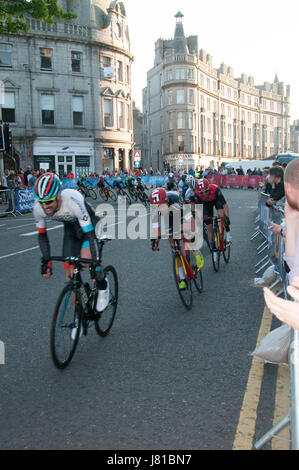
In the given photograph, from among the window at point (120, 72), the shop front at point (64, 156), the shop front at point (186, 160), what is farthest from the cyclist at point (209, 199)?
the shop front at point (186, 160)

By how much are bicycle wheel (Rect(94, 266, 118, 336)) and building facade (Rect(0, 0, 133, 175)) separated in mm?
35692

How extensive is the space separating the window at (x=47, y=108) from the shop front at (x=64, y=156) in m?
1.94

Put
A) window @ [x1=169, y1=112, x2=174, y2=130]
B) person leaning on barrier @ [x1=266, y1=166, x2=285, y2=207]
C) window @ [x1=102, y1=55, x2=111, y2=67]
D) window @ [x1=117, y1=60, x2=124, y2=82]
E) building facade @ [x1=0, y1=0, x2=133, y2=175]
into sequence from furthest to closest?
window @ [x1=169, y1=112, x2=174, y2=130]
window @ [x1=117, y1=60, x2=124, y2=82]
window @ [x1=102, y1=55, x2=111, y2=67]
building facade @ [x1=0, y1=0, x2=133, y2=175]
person leaning on barrier @ [x1=266, y1=166, x2=285, y2=207]

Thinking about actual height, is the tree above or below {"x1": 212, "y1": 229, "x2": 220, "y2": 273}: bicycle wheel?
above

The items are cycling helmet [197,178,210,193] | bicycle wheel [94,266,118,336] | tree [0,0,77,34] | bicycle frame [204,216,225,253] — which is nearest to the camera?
bicycle wheel [94,266,118,336]

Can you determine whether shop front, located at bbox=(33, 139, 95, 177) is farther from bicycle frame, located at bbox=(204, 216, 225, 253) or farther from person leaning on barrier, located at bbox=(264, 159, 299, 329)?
person leaning on barrier, located at bbox=(264, 159, 299, 329)

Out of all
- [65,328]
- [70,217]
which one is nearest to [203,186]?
[70,217]

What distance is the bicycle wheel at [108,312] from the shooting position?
526cm

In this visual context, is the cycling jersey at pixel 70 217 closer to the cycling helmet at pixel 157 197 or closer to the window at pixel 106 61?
the cycling helmet at pixel 157 197

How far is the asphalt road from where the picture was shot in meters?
3.23

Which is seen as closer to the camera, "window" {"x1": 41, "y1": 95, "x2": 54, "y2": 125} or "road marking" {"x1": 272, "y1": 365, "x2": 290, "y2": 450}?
"road marking" {"x1": 272, "y1": 365, "x2": 290, "y2": 450}

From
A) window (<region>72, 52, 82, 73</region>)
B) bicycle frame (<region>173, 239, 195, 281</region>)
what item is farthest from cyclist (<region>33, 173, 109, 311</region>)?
window (<region>72, 52, 82, 73</region>)

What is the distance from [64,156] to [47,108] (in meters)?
4.58

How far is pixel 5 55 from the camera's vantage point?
38.0m
